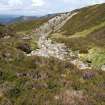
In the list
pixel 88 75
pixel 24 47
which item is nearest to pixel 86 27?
pixel 24 47

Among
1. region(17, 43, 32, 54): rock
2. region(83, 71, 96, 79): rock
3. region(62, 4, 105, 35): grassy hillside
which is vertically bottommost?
region(62, 4, 105, 35): grassy hillside

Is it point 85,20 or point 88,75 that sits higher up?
point 88,75

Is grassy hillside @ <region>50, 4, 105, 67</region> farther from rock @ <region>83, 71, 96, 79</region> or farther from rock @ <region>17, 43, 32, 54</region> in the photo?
rock @ <region>83, 71, 96, 79</region>

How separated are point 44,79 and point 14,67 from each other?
1.94 metres

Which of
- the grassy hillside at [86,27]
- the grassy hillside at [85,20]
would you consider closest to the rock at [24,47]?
the grassy hillside at [86,27]

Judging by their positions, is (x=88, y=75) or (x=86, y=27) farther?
(x=86, y=27)

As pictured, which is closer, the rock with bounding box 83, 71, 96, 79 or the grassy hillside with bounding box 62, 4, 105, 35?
the rock with bounding box 83, 71, 96, 79

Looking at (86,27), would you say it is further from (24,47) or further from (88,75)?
(88,75)

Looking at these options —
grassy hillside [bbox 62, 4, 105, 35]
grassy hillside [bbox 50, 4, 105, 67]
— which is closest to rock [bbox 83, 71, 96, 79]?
grassy hillside [bbox 50, 4, 105, 67]

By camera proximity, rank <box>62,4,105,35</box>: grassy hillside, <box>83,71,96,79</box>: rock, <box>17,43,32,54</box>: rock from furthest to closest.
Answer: <box>62,4,105,35</box>: grassy hillside < <box>17,43,32,54</box>: rock < <box>83,71,96,79</box>: rock

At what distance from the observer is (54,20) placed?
11744 cm

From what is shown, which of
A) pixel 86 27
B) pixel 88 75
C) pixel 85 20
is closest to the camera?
pixel 88 75

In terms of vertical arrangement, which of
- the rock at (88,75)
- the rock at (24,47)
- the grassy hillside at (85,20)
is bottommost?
the grassy hillside at (85,20)

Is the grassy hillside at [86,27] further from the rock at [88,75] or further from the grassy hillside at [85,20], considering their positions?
the rock at [88,75]
